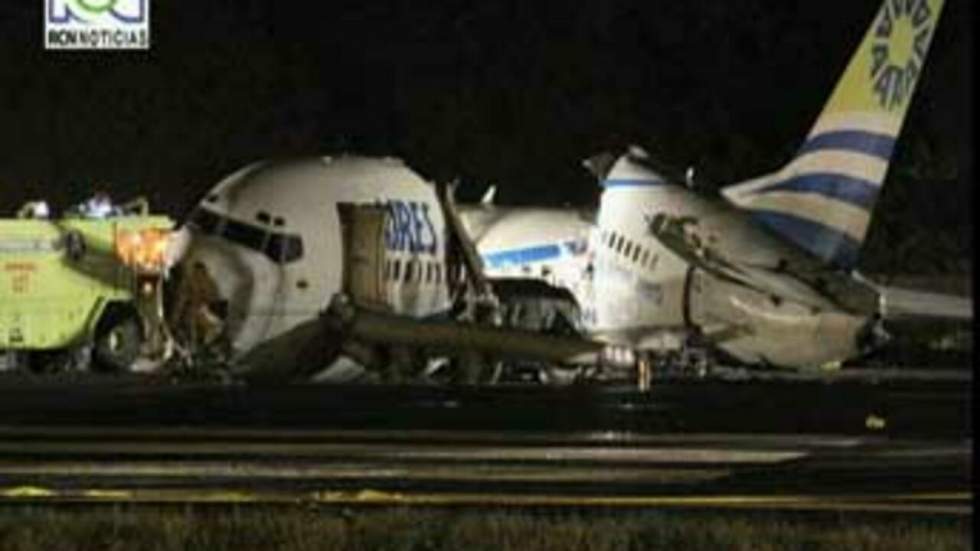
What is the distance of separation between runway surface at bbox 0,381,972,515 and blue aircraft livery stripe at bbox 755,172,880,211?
11518 mm

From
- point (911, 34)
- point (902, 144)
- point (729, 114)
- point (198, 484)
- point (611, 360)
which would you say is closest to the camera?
point (198, 484)

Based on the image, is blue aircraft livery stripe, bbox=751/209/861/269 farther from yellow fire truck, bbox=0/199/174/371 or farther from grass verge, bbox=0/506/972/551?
grass verge, bbox=0/506/972/551

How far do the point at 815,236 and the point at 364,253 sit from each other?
12.2 meters

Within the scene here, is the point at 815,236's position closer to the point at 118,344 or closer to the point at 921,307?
the point at 921,307

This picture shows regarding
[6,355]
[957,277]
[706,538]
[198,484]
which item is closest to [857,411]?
[198,484]

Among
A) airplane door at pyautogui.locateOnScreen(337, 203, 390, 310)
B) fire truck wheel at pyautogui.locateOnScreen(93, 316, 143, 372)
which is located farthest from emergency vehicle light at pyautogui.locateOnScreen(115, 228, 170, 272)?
airplane door at pyautogui.locateOnScreen(337, 203, 390, 310)

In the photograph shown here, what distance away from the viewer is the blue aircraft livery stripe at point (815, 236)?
152ft

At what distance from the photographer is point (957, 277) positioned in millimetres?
62938

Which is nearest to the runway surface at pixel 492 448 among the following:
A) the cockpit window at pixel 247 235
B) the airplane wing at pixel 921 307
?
the cockpit window at pixel 247 235

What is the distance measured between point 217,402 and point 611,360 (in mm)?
11286

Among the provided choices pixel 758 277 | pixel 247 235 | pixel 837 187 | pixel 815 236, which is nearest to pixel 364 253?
pixel 247 235

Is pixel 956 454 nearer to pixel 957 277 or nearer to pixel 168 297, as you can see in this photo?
pixel 168 297

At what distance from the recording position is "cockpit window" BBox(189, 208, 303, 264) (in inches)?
1430

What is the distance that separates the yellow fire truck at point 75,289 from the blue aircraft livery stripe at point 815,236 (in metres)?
10.8
